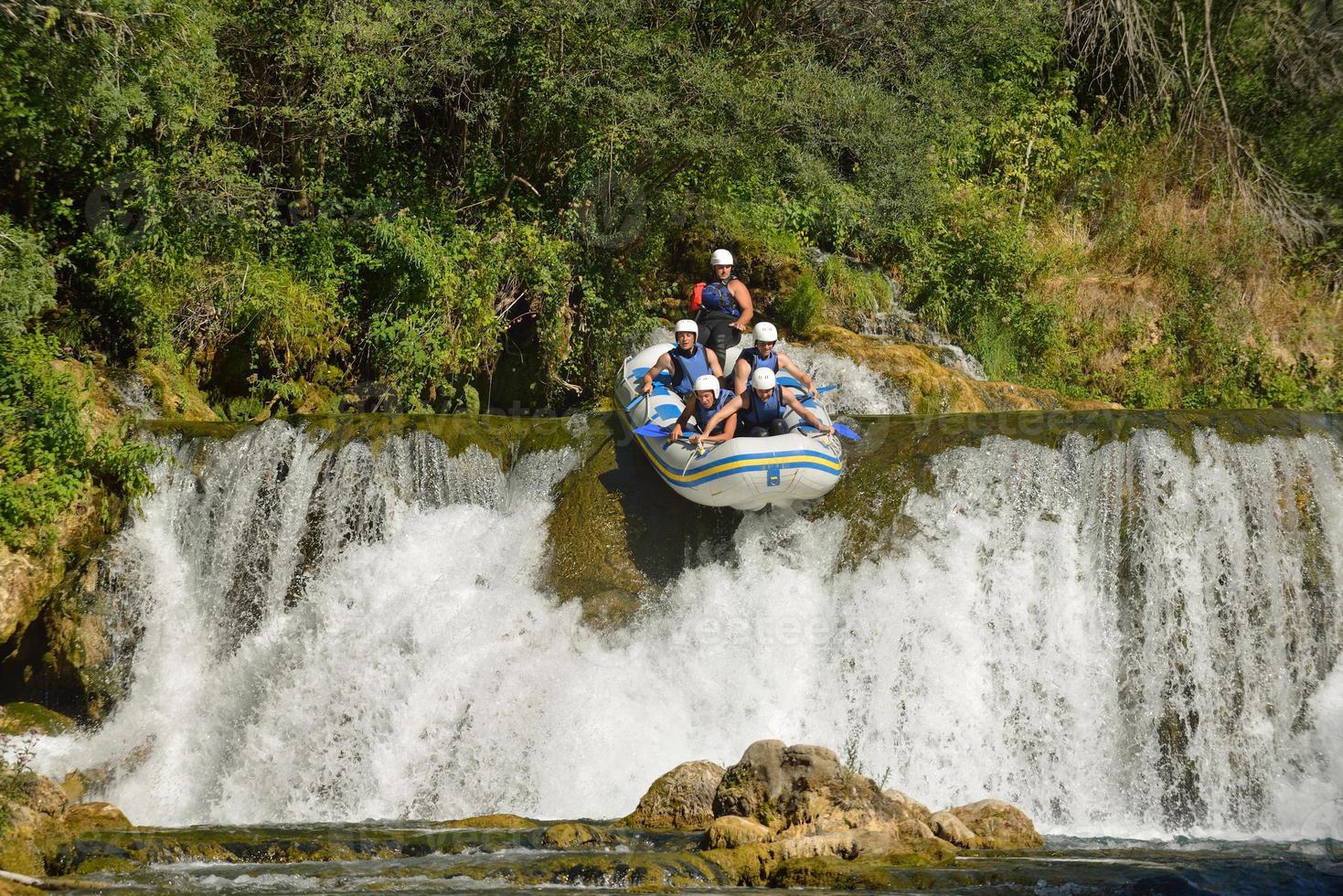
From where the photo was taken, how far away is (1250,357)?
1592 centimetres

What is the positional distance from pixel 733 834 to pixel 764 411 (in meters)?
3.44

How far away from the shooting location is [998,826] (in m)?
7.82

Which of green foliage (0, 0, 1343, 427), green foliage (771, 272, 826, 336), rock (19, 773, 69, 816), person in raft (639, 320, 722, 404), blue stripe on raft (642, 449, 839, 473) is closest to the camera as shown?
rock (19, 773, 69, 816)

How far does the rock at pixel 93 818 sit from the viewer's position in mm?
8008

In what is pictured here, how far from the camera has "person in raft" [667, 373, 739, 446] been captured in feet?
32.6

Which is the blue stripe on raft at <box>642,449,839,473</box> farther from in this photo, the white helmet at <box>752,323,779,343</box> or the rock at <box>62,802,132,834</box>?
the rock at <box>62,802,132,834</box>

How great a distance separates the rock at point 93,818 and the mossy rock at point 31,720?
1.81 metres

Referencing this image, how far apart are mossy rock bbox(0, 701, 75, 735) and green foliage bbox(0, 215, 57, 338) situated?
2957 mm

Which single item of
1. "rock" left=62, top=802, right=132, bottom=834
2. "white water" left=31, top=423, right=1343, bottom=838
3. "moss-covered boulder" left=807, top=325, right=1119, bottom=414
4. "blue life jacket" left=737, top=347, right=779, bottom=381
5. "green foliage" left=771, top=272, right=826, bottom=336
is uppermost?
"green foliage" left=771, top=272, right=826, bottom=336

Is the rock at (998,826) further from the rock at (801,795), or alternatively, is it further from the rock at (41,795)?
the rock at (41,795)

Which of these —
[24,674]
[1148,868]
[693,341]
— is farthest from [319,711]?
[1148,868]

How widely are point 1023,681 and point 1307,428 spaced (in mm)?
2677

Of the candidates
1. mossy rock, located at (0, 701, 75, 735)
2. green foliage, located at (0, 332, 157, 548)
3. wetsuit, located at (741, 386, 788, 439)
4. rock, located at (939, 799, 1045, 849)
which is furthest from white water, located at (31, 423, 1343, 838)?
rock, located at (939, 799, 1045, 849)

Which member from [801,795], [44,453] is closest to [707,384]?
[801,795]
